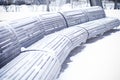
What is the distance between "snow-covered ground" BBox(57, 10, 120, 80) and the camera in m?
3.84

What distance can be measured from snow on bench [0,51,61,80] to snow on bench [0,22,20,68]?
4.4 inches

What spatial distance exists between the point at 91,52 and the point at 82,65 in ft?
3.46

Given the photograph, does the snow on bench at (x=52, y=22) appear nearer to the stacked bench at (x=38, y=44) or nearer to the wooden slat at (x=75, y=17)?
the stacked bench at (x=38, y=44)

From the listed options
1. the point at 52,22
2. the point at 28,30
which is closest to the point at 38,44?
the point at 28,30

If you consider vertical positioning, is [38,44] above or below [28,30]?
below

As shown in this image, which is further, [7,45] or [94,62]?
[94,62]

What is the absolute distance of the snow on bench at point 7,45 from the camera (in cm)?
310

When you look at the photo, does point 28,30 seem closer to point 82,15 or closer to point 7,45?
point 7,45

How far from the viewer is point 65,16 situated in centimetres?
636

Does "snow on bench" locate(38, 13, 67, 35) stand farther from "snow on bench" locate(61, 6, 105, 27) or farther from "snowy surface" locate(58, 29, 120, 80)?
"snowy surface" locate(58, 29, 120, 80)

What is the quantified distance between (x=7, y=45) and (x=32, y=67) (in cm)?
75

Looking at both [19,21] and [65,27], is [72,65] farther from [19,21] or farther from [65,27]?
[65,27]

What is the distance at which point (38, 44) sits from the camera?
4109 millimetres

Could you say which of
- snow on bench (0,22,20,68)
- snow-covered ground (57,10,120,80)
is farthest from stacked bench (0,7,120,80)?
snow-covered ground (57,10,120,80)
